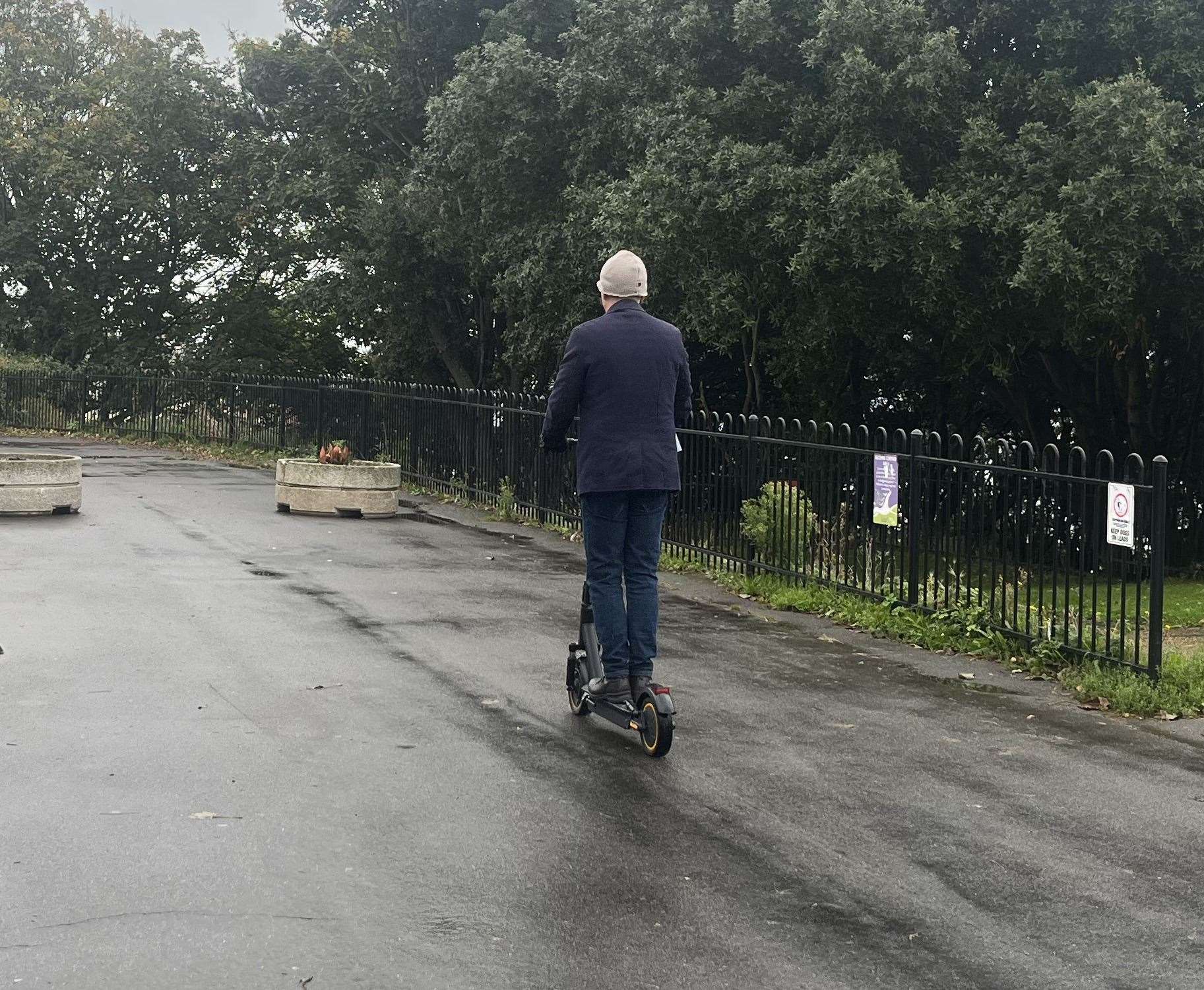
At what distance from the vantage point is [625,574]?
22.7 ft

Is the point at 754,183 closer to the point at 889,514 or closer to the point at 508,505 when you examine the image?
the point at 508,505

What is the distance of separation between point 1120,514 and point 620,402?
3.41 m

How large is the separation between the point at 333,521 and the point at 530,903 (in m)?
12.6

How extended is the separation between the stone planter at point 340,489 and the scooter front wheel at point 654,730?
11285mm

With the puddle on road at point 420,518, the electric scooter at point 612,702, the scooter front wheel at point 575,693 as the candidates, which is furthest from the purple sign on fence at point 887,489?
the puddle on road at point 420,518

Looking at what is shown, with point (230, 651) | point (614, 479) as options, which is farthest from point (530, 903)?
point (230, 651)

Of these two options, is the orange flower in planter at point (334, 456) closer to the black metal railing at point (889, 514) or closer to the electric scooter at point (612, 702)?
the black metal railing at point (889, 514)

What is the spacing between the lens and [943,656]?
980cm

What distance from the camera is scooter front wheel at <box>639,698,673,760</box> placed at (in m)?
6.52

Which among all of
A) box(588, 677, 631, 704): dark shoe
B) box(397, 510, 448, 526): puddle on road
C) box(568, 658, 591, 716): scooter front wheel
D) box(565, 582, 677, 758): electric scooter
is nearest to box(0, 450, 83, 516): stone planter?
box(397, 510, 448, 526): puddle on road

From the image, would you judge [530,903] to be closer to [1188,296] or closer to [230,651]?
[230,651]

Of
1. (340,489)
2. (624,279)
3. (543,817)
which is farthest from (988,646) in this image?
(340,489)

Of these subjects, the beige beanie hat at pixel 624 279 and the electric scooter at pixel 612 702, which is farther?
the beige beanie hat at pixel 624 279

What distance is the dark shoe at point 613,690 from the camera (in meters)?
6.86
